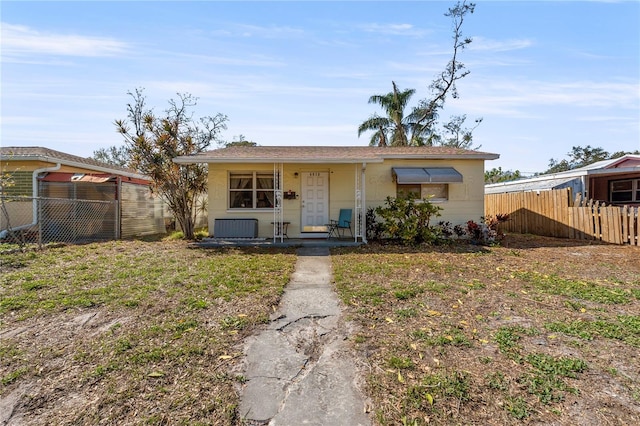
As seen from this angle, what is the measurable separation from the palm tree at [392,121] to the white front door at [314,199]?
13.9 m

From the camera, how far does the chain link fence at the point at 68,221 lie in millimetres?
10797

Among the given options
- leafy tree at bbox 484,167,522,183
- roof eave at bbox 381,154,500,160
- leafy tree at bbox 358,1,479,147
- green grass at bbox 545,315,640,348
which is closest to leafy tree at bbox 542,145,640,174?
leafy tree at bbox 484,167,522,183

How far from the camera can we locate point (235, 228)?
10.8 meters

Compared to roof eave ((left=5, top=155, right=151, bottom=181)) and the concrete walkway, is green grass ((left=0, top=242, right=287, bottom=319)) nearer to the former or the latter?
the concrete walkway

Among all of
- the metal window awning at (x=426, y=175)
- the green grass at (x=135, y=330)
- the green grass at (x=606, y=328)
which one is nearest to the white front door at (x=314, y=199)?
the metal window awning at (x=426, y=175)

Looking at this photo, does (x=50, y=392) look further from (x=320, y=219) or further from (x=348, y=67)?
(x=348, y=67)

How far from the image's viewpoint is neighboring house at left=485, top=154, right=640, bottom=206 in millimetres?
14516

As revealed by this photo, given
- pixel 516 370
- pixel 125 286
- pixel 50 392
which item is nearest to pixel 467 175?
pixel 516 370

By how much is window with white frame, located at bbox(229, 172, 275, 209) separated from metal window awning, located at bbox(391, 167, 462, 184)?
4.32 metres

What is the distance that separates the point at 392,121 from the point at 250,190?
16.2 m

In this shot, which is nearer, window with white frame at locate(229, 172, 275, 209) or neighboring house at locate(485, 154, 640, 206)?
window with white frame at locate(229, 172, 275, 209)

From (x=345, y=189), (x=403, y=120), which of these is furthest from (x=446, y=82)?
(x=345, y=189)

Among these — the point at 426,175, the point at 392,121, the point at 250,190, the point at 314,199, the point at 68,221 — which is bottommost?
the point at 68,221

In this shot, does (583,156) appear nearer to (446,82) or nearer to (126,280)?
(446,82)
